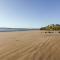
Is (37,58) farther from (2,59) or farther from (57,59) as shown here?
(2,59)

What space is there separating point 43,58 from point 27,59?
1.99ft

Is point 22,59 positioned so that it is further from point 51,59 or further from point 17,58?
point 51,59

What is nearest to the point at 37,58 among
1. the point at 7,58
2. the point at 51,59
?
the point at 51,59

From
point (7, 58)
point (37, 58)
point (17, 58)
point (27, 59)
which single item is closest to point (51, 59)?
point (37, 58)

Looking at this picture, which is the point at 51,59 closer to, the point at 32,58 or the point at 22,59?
the point at 32,58

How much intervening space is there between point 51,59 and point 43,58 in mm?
295

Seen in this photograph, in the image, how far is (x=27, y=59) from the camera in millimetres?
3752

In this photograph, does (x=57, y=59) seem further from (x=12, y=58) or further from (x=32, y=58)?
(x=12, y=58)

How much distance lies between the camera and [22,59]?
3.74m

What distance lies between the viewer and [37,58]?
3.85 meters

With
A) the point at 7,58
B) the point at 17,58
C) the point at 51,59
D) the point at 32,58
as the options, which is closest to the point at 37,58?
the point at 32,58

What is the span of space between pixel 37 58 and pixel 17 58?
746mm

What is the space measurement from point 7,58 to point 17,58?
366mm

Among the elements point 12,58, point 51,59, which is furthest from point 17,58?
point 51,59
